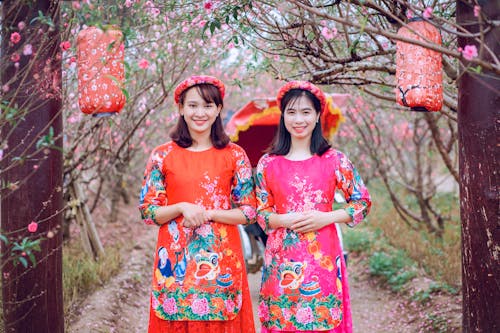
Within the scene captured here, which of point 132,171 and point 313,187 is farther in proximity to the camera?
point 132,171

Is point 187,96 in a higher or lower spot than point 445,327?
higher

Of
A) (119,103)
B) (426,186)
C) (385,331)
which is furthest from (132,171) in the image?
(119,103)

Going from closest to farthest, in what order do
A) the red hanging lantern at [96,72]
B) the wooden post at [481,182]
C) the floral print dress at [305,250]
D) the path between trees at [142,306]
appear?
the wooden post at [481,182]
the red hanging lantern at [96,72]
the floral print dress at [305,250]
the path between trees at [142,306]

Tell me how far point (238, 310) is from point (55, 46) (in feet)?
5.80

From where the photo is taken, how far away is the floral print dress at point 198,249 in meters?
3.31

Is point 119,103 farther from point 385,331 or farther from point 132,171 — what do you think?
point 132,171

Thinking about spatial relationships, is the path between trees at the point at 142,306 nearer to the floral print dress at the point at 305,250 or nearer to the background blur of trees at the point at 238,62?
the background blur of trees at the point at 238,62

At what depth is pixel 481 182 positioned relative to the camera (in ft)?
10.1

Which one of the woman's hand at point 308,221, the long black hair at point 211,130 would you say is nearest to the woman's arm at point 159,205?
the long black hair at point 211,130

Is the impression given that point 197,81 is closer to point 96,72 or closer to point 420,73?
point 96,72

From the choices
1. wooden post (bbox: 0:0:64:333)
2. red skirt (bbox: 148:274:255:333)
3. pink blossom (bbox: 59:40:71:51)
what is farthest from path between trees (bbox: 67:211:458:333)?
pink blossom (bbox: 59:40:71:51)

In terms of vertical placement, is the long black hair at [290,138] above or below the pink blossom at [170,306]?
above

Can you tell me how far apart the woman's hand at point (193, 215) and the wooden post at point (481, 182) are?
51.8 inches

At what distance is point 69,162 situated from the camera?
6148 mm
